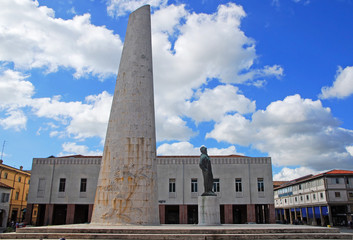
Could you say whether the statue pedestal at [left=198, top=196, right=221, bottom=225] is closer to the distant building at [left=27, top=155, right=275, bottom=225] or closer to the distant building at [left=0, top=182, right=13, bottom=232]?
the distant building at [left=27, top=155, right=275, bottom=225]

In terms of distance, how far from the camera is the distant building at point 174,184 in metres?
31.2

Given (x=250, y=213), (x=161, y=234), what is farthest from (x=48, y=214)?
(x=161, y=234)

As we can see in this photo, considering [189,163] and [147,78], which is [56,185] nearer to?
[189,163]

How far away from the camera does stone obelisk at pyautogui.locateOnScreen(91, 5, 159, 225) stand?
44.1ft

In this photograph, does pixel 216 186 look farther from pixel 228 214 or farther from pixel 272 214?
pixel 272 214

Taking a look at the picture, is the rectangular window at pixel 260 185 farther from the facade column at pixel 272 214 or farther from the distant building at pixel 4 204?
the distant building at pixel 4 204

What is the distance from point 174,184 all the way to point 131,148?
61.1ft

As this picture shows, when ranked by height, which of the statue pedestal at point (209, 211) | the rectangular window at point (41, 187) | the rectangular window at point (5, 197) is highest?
Result: the rectangular window at point (41, 187)

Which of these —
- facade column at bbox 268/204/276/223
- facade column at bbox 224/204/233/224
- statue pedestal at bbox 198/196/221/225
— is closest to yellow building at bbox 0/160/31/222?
facade column at bbox 224/204/233/224

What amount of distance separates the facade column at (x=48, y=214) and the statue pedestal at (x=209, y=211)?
22.8 m

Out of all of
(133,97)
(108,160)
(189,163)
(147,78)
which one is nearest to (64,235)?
(108,160)

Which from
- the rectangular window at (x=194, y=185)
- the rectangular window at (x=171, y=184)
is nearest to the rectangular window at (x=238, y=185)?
the rectangular window at (x=194, y=185)

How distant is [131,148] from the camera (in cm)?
1414

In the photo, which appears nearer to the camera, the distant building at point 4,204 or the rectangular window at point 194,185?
the rectangular window at point 194,185
